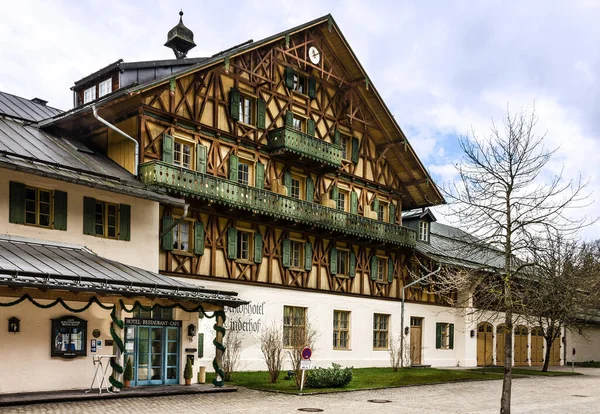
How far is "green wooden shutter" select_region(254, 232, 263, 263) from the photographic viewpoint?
3039 cm

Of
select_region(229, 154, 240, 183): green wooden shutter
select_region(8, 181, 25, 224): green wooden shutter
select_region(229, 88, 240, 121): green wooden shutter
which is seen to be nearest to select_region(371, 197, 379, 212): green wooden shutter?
select_region(229, 154, 240, 183): green wooden shutter

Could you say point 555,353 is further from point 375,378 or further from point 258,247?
point 258,247

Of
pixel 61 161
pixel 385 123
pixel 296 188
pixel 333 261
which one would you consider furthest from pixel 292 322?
pixel 61 161

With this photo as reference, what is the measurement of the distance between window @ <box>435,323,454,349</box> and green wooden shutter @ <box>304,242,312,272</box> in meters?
12.1

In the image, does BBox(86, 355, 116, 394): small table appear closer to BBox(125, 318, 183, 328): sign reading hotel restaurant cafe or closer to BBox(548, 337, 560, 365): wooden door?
BBox(125, 318, 183, 328): sign reading hotel restaurant cafe

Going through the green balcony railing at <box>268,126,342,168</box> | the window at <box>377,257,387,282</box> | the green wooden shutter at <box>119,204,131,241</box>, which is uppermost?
the green balcony railing at <box>268,126,342,168</box>

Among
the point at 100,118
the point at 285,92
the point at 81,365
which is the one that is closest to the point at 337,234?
the point at 285,92

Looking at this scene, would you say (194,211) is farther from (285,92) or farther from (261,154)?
(285,92)

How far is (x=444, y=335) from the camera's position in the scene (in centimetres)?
4244

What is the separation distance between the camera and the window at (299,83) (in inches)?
1340

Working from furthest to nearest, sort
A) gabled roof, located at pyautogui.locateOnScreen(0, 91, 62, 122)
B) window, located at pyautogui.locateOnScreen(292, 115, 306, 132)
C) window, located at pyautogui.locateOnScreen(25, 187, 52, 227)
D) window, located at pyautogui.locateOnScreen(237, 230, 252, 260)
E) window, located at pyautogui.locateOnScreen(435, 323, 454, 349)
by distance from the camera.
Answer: window, located at pyautogui.locateOnScreen(435, 323, 454, 349), window, located at pyautogui.locateOnScreen(292, 115, 306, 132), window, located at pyautogui.locateOnScreen(237, 230, 252, 260), gabled roof, located at pyautogui.locateOnScreen(0, 91, 62, 122), window, located at pyautogui.locateOnScreen(25, 187, 52, 227)

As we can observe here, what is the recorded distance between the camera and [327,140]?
35469 mm

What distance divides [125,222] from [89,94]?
1005 centimetres

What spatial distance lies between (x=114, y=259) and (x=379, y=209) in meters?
18.9
